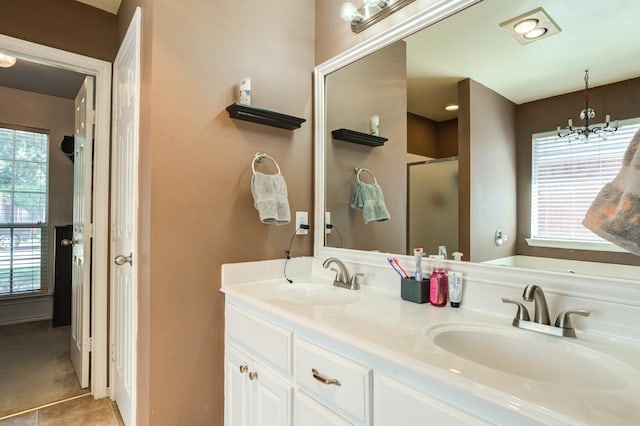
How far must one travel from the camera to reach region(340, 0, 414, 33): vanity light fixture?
4.90ft

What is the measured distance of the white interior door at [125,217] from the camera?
61.5 inches

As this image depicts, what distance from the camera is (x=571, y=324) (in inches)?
38.1

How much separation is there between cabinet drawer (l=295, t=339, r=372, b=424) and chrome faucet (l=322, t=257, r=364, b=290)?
0.54 m

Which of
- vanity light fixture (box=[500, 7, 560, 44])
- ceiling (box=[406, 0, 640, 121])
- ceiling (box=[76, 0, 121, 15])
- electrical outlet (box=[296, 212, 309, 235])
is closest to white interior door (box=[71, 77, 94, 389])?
ceiling (box=[76, 0, 121, 15])

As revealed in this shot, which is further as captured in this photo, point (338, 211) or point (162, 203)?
point (338, 211)

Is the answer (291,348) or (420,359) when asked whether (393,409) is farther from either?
(291,348)

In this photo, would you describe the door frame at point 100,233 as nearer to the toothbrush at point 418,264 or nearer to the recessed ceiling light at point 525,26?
the toothbrush at point 418,264

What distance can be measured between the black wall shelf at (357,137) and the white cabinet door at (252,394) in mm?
1158

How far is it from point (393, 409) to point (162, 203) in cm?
115

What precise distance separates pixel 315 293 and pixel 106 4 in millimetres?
2118

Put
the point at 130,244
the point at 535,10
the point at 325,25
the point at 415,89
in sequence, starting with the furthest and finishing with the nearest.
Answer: the point at 325,25
the point at 130,244
the point at 415,89
the point at 535,10

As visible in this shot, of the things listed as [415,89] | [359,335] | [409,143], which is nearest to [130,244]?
[359,335]

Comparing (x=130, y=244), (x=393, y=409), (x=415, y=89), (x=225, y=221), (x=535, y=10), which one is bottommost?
(x=393, y=409)

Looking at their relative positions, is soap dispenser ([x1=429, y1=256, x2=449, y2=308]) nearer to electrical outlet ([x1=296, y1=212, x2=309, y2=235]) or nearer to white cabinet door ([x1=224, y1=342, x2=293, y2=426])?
white cabinet door ([x1=224, y1=342, x2=293, y2=426])
